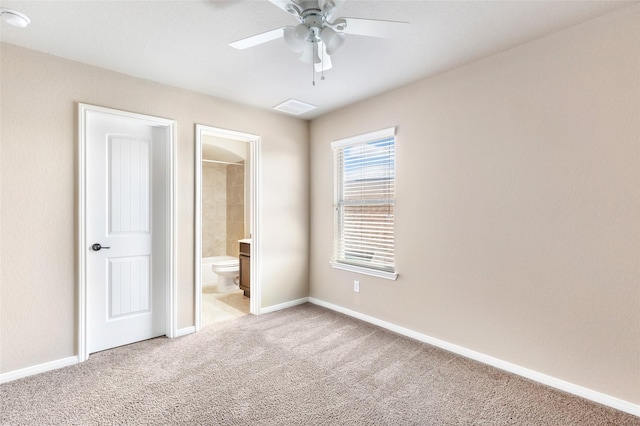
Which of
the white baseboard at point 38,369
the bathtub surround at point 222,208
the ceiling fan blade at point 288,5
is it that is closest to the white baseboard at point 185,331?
the white baseboard at point 38,369

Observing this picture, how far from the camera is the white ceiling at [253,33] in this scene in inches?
75.5

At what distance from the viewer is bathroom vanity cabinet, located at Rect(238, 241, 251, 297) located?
4.45m

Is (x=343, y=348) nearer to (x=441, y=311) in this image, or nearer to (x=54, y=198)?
(x=441, y=311)

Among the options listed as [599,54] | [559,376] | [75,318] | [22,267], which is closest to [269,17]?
[599,54]

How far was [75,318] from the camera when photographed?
2586 mm

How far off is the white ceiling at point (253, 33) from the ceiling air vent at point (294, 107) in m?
0.42

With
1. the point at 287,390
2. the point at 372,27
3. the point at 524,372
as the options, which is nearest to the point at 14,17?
the point at 372,27

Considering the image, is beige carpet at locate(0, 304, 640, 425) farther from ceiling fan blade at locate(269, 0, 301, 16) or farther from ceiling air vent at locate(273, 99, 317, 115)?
ceiling air vent at locate(273, 99, 317, 115)

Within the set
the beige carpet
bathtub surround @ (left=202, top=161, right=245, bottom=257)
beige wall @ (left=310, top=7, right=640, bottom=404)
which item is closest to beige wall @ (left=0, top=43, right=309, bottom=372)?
the beige carpet

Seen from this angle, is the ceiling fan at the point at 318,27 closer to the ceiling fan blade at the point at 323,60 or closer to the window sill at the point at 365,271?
the ceiling fan blade at the point at 323,60

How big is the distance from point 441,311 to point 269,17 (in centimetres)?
275

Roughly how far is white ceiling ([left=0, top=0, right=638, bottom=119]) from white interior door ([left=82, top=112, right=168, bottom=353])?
0.62 m

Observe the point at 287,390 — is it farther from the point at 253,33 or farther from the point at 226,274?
the point at 226,274

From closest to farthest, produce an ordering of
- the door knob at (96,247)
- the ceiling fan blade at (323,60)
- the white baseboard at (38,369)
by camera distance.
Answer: the ceiling fan blade at (323,60)
the white baseboard at (38,369)
the door knob at (96,247)
